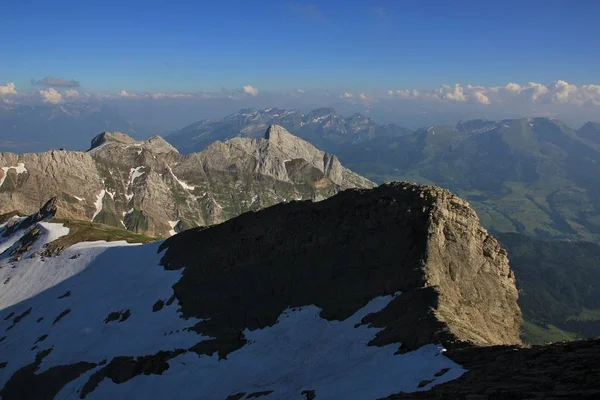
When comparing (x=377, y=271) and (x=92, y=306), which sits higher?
(x=377, y=271)

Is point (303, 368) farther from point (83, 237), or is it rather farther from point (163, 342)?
point (83, 237)

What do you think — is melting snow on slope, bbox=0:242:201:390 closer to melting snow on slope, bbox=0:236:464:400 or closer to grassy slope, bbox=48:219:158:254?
melting snow on slope, bbox=0:236:464:400

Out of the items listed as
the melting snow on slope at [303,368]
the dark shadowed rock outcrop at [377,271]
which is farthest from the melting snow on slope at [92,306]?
the dark shadowed rock outcrop at [377,271]

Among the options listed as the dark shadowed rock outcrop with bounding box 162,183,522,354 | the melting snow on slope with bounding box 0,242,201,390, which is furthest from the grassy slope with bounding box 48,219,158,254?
the dark shadowed rock outcrop with bounding box 162,183,522,354

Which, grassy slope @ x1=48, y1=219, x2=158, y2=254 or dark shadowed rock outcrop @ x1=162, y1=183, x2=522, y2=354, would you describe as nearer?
dark shadowed rock outcrop @ x1=162, y1=183, x2=522, y2=354

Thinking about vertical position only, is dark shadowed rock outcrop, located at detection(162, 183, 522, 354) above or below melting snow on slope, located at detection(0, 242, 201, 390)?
above

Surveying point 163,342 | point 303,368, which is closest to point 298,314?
point 303,368

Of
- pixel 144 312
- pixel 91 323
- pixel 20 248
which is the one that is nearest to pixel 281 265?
pixel 144 312

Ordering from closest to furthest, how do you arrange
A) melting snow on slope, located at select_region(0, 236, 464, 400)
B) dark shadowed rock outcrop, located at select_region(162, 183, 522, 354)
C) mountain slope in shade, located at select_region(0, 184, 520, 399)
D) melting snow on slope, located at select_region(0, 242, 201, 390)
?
melting snow on slope, located at select_region(0, 236, 464, 400), mountain slope in shade, located at select_region(0, 184, 520, 399), dark shadowed rock outcrop, located at select_region(162, 183, 522, 354), melting snow on slope, located at select_region(0, 242, 201, 390)
